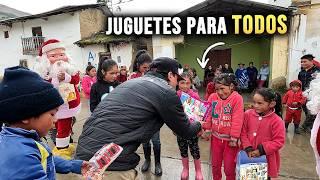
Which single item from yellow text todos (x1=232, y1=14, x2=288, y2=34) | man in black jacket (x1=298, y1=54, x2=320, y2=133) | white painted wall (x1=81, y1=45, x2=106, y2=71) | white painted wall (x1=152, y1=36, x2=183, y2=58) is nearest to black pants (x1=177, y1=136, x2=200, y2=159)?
man in black jacket (x1=298, y1=54, x2=320, y2=133)

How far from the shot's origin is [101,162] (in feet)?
5.74

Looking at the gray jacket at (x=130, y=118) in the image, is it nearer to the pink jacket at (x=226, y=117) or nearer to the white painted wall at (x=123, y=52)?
the pink jacket at (x=226, y=117)

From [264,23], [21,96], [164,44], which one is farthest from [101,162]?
[164,44]

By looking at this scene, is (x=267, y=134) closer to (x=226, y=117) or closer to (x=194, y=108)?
(x=226, y=117)

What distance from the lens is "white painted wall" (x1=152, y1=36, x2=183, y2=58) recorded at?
44.5 feet

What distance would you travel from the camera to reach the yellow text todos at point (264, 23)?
12047 mm

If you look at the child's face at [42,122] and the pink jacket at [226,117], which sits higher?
the child's face at [42,122]

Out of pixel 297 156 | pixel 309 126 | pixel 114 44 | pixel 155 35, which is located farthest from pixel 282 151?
pixel 114 44

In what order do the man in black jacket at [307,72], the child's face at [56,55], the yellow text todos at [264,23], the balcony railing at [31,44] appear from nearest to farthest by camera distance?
the child's face at [56,55], the man in black jacket at [307,72], the yellow text todos at [264,23], the balcony railing at [31,44]

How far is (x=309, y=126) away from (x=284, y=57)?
6.95 meters

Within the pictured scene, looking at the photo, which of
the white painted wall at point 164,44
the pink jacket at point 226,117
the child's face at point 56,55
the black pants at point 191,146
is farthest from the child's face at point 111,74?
the white painted wall at point 164,44

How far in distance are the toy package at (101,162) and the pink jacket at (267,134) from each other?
1.69m

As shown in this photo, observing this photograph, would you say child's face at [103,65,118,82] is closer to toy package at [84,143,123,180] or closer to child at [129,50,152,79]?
child at [129,50,152,79]

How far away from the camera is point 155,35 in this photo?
Answer: 44.9 feet
